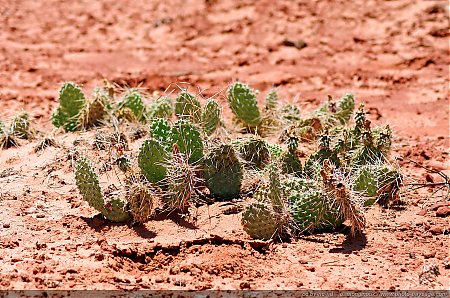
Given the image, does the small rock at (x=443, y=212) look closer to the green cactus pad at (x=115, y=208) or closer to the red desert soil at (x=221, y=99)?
the red desert soil at (x=221, y=99)

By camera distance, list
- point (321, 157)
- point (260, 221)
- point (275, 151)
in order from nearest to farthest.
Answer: point (260, 221), point (321, 157), point (275, 151)

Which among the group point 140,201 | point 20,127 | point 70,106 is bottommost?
point 140,201

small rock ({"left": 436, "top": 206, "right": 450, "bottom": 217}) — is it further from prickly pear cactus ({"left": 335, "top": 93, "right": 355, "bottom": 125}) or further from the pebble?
prickly pear cactus ({"left": 335, "top": 93, "right": 355, "bottom": 125})

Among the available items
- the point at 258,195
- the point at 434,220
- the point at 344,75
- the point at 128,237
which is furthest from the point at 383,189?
the point at 344,75

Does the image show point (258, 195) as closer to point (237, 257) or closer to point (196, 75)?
point (237, 257)

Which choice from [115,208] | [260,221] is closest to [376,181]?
[260,221]

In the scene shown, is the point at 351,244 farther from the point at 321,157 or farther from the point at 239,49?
the point at 239,49
